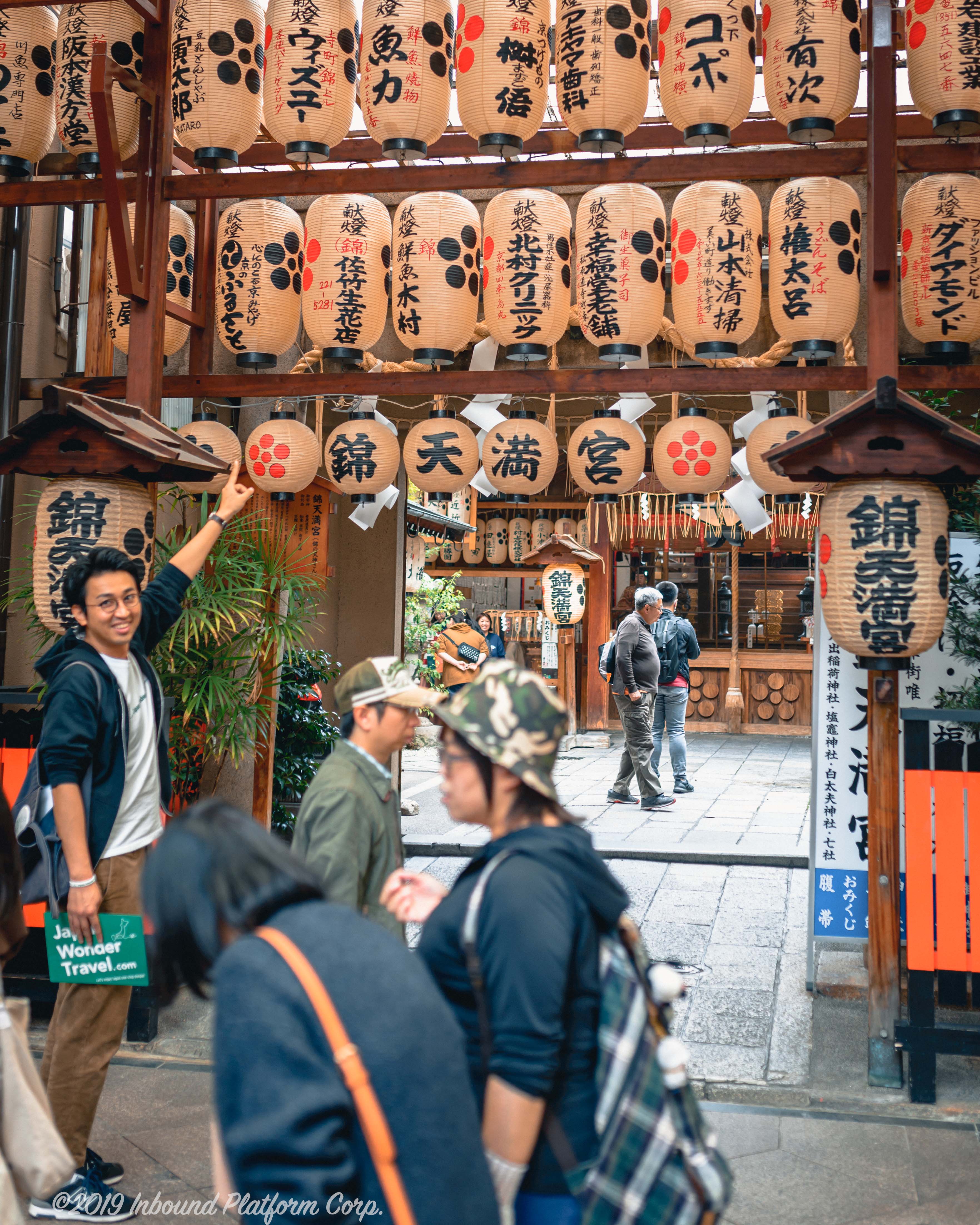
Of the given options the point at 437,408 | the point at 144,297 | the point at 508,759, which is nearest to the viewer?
the point at 508,759

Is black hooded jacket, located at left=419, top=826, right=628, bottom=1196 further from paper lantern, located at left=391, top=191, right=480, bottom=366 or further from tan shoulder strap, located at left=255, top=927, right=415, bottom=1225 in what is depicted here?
paper lantern, located at left=391, top=191, right=480, bottom=366

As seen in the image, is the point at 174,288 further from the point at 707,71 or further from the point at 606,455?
the point at 707,71

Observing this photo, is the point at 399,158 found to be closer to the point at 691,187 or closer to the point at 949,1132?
the point at 691,187

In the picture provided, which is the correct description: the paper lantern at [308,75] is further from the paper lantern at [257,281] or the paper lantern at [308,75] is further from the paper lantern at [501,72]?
the paper lantern at [501,72]

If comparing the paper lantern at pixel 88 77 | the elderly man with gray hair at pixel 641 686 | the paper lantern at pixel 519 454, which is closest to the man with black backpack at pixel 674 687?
the elderly man with gray hair at pixel 641 686

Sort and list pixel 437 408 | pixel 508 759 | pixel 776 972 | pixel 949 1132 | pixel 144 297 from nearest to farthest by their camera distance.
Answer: pixel 508 759, pixel 949 1132, pixel 144 297, pixel 776 972, pixel 437 408

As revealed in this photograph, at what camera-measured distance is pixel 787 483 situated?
5.84m

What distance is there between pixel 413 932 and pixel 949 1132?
3.40 m

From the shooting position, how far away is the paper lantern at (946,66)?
504cm

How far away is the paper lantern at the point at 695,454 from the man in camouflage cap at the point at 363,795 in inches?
139

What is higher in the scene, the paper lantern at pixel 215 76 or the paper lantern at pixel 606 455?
the paper lantern at pixel 215 76

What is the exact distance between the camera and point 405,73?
557 centimetres

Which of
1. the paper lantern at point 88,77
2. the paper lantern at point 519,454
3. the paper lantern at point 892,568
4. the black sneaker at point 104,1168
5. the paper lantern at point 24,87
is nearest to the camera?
the black sneaker at point 104,1168

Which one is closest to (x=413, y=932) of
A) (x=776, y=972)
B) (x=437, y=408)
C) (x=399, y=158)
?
(x=776, y=972)
